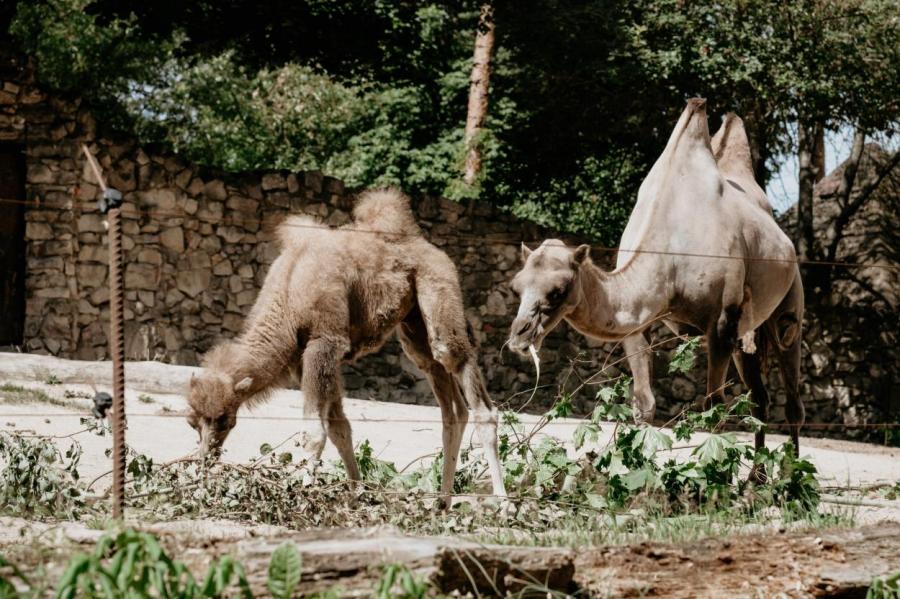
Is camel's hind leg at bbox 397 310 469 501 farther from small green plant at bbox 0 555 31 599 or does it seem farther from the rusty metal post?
small green plant at bbox 0 555 31 599

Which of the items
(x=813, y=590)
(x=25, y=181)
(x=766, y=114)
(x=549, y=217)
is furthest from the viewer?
(x=549, y=217)

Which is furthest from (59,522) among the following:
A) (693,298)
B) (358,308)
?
(693,298)

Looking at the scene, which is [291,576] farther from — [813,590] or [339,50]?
[339,50]

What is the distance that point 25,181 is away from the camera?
47.3ft

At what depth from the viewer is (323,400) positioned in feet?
23.4

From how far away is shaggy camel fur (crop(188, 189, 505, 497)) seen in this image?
7137 mm

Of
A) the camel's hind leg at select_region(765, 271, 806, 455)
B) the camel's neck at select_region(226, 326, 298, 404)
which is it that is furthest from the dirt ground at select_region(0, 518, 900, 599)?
the camel's hind leg at select_region(765, 271, 806, 455)

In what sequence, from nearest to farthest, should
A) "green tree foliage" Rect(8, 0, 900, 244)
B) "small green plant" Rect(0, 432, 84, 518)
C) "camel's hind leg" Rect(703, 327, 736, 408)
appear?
1. "small green plant" Rect(0, 432, 84, 518)
2. "camel's hind leg" Rect(703, 327, 736, 408)
3. "green tree foliage" Rect(8, 0, 900, 244)

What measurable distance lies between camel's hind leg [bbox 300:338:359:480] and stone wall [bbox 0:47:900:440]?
699cm

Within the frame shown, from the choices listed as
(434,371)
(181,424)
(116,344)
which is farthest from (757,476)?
(181,424)

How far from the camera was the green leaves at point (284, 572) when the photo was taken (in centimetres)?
375

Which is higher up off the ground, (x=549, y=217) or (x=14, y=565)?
(x=549, y=217)

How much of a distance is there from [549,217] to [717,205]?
10344 millimetres

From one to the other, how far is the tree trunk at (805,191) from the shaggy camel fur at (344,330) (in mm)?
11556
